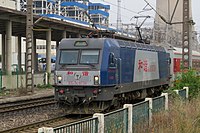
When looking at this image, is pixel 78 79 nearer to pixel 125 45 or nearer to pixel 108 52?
pixel 108 52

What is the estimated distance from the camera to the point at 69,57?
14.8 meters

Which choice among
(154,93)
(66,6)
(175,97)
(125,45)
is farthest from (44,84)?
(66,6)

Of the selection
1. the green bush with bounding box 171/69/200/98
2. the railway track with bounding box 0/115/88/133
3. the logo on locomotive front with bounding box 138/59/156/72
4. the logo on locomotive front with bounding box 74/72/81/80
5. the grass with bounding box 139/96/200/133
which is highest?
the logo on locomotive front with bounding box 138/59/156/72

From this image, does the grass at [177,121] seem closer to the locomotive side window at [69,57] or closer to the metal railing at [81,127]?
the metal railing at [81,127]

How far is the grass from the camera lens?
27.3ft

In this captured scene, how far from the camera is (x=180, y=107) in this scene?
1012 centimetres

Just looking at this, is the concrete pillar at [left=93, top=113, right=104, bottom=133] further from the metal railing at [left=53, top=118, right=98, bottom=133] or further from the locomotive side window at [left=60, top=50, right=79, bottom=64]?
the locomotive side window at [left=60, top=50, right=79, bottom=64]

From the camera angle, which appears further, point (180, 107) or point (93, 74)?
point (93, 74)

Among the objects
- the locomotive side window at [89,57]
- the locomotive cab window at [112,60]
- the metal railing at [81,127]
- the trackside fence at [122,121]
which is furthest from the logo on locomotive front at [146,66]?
the metal railing at [81,127]

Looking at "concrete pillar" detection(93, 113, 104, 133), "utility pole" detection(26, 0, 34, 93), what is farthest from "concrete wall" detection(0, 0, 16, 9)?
"concrete pillar" detection(93, 113, 104, 133)

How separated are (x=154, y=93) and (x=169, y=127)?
40.9ft

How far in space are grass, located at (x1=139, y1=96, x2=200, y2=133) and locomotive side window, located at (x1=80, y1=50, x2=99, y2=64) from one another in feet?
14.4

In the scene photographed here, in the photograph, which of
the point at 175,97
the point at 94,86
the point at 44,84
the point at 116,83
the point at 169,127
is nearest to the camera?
the point at 169,127

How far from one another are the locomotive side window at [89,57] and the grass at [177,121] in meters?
4.39
